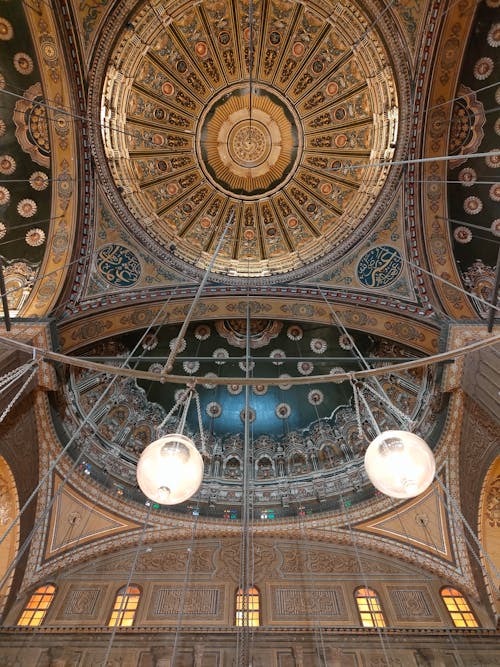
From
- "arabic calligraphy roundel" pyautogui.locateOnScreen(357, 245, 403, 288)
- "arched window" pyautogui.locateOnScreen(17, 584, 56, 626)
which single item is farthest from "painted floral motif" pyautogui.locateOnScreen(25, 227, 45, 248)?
"arabic calligraphy roundel" pyautogui.locateOnScreen(357, 245, 403, 288)

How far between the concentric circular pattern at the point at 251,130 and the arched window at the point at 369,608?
22.1 feet

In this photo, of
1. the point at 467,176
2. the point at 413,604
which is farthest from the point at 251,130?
the point at 413,604

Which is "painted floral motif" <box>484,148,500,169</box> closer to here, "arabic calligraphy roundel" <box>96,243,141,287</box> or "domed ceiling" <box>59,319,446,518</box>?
"domed ceiling" <box>59,319,446,518</box>

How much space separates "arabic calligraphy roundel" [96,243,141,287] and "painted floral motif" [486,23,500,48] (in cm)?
768

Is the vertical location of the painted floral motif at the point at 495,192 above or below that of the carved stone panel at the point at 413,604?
above

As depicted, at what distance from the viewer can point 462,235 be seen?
7922 mm

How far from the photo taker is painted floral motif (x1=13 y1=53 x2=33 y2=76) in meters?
6.89

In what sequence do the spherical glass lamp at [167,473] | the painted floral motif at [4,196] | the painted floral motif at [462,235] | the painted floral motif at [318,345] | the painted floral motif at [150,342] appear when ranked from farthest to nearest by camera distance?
the painted floral motif at [318,345], the painted floral motif at [150,342], the painted floral motif at [462,235], the painted floral motif at [4,196], the spherical glass lamp at [167,473]

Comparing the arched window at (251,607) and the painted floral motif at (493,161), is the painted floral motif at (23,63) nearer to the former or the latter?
the painted floral motif at (493,161)

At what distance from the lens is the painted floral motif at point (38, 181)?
7.69 meters

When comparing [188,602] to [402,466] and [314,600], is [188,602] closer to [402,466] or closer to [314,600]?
[314,600]

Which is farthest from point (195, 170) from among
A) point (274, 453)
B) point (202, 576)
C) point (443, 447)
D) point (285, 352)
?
point (202, 576)

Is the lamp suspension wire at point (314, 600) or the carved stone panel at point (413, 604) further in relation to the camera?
the carved stone panel at point (413, 604)

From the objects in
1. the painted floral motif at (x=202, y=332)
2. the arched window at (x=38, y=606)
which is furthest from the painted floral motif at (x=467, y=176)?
the arched window at (x=38, y=606)
